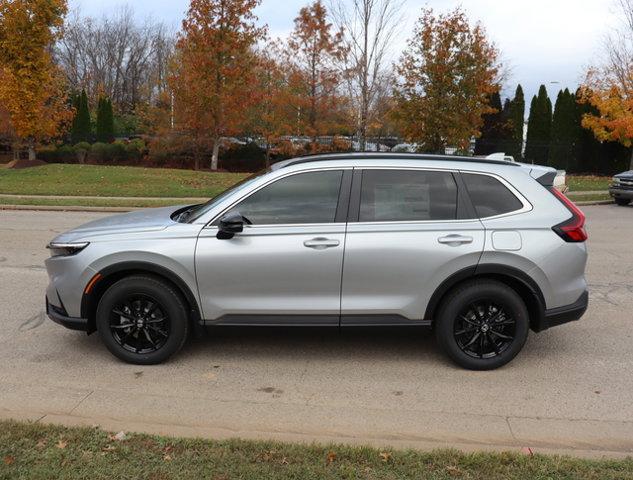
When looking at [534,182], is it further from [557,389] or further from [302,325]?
[302,325]

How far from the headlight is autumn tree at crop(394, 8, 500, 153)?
20231mm

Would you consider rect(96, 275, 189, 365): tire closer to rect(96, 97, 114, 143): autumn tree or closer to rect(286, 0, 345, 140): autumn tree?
rect(286, 0, 345, 140): autumn tree

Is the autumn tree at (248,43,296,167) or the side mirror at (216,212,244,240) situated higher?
the autumn tree at (248,43,296,167)

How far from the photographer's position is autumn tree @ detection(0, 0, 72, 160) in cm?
2356

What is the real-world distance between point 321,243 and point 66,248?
2.08 meters

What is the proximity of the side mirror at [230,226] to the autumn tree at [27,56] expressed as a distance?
22851 millimetres

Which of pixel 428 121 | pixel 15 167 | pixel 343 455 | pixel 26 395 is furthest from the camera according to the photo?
pixel 15 167

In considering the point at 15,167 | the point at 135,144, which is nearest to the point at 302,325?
the point at 15,167

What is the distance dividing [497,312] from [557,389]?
0.72 m

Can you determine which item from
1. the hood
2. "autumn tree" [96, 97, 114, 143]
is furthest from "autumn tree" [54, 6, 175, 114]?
the hood

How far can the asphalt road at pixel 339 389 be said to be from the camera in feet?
12.8

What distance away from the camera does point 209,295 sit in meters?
4.77

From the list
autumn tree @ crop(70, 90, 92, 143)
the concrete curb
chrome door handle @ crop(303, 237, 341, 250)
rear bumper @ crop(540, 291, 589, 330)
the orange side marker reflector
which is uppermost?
autumn tree @ crop(70, 90, 92, 143)

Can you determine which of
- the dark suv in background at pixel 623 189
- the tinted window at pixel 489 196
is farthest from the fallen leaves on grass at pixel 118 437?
the dark suv in background at pixel 623 189
